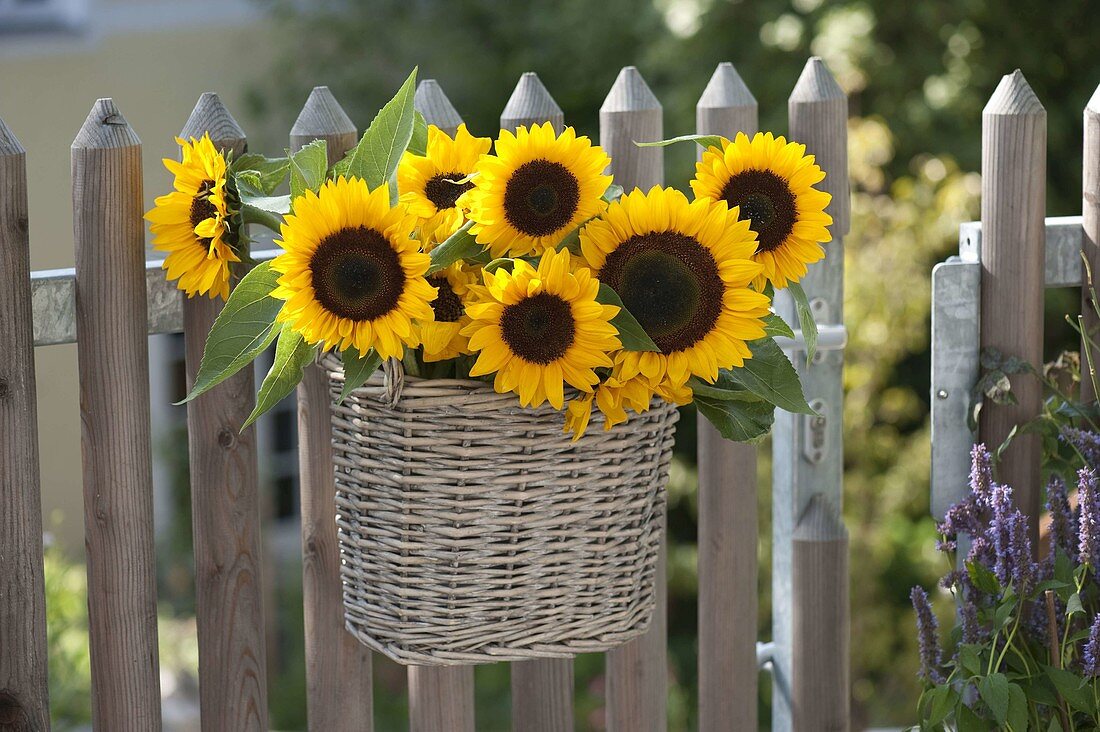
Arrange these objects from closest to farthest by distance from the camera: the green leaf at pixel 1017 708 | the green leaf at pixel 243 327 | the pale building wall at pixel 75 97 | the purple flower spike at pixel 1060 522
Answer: the green leaf at pixel 243 327, the green leaf at pixel 1017 708, the purple flower spike at pixel 1060 522, the pale building wall at pixel 75 97

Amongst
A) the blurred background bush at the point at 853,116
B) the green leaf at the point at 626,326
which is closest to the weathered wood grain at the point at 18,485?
the green leaf at the point at 626,326

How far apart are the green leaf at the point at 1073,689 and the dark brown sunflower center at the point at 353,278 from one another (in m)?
0.93

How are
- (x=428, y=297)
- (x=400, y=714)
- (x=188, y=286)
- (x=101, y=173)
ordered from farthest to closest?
1. (x=400, y=714)
2. (x=101, y=173)
3. (x=188, y=286)
4. (x=428, y=297)

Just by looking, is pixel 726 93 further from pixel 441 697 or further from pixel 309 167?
pixel 441 697

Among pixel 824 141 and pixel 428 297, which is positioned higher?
pixel 824 141

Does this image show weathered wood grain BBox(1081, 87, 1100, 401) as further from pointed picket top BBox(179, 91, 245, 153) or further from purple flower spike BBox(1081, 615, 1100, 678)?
pointed picket top BBox(179, 91, 245, 153)

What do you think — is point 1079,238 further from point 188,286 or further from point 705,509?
point 188,286

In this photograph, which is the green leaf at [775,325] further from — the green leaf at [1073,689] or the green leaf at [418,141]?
the green leaf at [1073,689]

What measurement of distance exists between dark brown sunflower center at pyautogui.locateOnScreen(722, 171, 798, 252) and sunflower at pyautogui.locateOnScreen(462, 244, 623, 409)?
22 centimetres

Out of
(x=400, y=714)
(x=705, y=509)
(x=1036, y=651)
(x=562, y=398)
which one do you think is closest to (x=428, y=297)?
(x=562, y=398)

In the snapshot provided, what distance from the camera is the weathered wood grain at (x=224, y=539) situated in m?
1.64

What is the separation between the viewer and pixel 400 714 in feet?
15.6

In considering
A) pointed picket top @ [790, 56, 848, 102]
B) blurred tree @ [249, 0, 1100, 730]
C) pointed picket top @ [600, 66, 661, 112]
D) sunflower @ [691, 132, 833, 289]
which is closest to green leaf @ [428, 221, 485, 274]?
sunflower @ [691, 132, 833, 289]

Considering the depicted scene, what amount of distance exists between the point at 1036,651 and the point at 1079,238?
0.60 m
